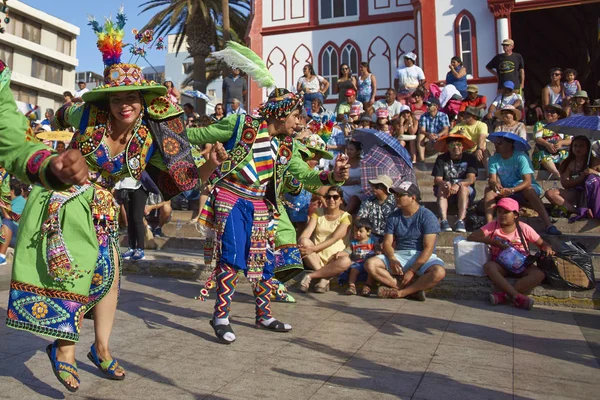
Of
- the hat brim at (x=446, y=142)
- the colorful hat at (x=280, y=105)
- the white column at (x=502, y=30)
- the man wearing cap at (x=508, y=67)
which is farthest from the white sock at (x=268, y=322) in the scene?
the white column at (x=502, y=30)

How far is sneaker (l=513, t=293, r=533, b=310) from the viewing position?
18.8 ft

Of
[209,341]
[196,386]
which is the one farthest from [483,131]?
[196,386]

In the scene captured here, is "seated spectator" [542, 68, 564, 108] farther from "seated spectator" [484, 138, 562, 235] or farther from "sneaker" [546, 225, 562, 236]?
"sneaker" [546, 225, 562, 236]

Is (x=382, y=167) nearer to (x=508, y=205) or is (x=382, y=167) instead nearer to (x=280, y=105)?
(x=508, y=205)

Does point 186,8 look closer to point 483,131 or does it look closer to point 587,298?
point 483,131

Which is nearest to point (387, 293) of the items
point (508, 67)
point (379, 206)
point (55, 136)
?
point (379, 206)

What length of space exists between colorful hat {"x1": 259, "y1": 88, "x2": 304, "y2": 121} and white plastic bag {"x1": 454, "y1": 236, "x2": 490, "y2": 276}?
286cm

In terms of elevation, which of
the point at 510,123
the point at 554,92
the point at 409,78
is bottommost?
the point at 510,123

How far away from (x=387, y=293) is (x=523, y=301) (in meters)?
1.45

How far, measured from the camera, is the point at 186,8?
24266 millimetres

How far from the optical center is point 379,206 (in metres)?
7.18

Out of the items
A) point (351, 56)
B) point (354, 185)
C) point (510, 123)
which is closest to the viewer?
point (354, 185)

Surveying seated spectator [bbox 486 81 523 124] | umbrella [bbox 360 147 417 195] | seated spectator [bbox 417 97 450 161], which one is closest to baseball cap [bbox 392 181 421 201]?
umbrella [bbox 360 147 417 195]

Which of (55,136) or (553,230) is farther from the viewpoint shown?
(55,136)
